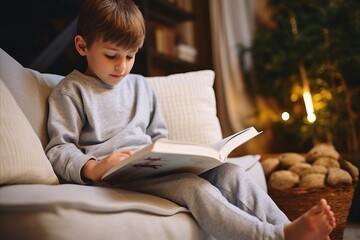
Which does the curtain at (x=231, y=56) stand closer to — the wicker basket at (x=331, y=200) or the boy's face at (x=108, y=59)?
the wicker basket at (x=331, y=200)

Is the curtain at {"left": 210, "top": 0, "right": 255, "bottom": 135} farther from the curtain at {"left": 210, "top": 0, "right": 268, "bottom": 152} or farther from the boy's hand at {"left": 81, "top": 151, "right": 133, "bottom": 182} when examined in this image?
the boy's hand at {"left": 81, "top": 151, "right": 133, "bottom": 182}

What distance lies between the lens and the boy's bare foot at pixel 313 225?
32.2 inches

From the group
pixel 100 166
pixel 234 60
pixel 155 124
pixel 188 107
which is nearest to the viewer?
pixel 100 166

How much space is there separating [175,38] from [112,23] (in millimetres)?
1948

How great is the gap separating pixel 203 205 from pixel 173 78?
0.74 m

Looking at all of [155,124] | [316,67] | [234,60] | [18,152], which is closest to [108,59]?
[155,124]

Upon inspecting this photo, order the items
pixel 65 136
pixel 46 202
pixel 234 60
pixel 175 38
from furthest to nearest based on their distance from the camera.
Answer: pixel 175 38 < pixel 234 60 < pixel 65 136 < pixel 46 202

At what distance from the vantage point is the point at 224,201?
88 centimetres

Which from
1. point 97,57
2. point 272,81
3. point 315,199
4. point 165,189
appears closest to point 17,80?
point 97,57

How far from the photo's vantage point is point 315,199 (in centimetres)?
139

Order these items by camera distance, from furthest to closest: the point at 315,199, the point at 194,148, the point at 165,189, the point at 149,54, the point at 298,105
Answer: the point at 298,105
the point at 149,54
the point at 315,199
the point at 165,189
the point at 194,148

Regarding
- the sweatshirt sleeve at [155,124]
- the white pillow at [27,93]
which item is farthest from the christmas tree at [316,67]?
the white pillow at [27,93]

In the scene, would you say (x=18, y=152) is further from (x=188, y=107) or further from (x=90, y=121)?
(x=188, y=107)

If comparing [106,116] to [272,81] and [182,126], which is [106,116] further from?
[272,81]
